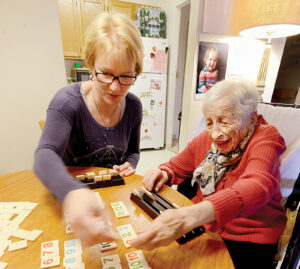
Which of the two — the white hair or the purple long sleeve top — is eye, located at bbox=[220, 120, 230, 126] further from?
the purple long sleeve top

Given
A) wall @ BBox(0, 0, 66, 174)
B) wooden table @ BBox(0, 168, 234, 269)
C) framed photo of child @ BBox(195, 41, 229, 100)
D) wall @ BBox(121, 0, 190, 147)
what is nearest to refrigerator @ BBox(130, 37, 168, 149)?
wall @ BBox(121, 0, 190, 147)

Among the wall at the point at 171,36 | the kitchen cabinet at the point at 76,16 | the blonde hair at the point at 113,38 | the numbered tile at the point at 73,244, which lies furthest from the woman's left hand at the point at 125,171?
the kitchen cabinet at the point at 76,16

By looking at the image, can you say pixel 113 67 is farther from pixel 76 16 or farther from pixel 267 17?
pixel 76 16

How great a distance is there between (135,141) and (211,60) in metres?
1.52

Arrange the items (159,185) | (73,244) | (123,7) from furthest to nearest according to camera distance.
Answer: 1. (123,7)
2. (159,185)
3. (73,244)

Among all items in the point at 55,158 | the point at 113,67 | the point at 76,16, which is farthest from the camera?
the point at 76,16

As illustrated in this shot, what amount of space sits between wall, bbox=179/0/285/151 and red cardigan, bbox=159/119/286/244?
4.39ft

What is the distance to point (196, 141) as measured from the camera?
119 centimetres

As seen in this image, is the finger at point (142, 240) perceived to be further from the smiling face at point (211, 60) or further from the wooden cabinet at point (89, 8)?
the wooden cabinet at point (89, 8)

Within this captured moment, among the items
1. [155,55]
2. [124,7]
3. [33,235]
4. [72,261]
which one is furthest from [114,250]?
[124,7]

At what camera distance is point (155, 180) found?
39.1 inches

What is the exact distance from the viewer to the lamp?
61.9 inches

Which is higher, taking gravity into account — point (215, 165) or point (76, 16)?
point (76, 16)

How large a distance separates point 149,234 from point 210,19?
2.31 metres
